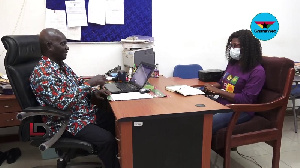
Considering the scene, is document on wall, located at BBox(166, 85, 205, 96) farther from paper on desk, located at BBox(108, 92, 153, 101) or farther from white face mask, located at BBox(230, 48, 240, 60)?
white face mask, located at BBox(230, 48, 240, 60)

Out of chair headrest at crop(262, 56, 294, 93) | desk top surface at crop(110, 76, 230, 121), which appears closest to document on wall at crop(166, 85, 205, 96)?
desk top surface at crop(110, 76, 230, 121)

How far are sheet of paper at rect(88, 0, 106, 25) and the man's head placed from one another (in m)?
1.29

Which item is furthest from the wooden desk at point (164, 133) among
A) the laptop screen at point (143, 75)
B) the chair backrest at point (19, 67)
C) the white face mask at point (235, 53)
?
the white face mask at point (235, 53)

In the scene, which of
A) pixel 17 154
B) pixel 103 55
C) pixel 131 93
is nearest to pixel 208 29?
pixel 103 55

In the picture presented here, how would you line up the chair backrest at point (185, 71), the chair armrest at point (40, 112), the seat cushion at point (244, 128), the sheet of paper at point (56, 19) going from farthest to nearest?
the chair backrest at point (185, 71)
the sheet of paper at point (56, 19)
the seat cushion at point (244, 128)
the chair armrest at point (40, 112)

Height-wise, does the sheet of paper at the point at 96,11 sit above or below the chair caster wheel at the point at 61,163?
above

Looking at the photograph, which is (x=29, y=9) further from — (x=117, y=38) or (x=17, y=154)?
(x=17, y=154)

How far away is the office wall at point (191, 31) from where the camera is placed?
10.1ft

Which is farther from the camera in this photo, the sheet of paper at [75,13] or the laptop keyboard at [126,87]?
the sheet of paper at [75,13]

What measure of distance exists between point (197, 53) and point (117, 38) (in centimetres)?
111

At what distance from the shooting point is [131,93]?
2.01 metres

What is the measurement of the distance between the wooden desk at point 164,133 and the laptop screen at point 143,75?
459 mm

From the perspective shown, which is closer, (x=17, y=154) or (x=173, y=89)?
(x=173, y=89)

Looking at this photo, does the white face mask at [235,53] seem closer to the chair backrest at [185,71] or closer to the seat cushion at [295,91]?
the chair backrest at [185,71]
